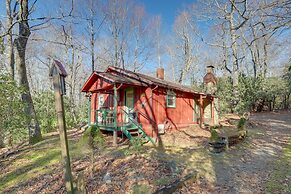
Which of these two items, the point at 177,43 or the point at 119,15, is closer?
the point at 119,15

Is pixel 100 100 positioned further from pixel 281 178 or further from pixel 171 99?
pixel 281 178

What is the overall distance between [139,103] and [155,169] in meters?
5.47

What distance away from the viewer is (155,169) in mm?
6430

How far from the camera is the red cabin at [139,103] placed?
10.6 metres

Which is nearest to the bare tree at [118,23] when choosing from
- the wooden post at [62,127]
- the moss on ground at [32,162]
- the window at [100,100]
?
the window at [100,100]

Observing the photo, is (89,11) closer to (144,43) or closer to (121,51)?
(121,51)

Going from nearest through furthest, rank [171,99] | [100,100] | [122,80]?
1. [122,80]
2. [171,99]
3. [100,100]

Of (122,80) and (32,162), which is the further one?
(122,80)

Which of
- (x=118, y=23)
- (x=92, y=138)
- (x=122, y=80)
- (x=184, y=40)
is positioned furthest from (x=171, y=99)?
(x=184, y=40)

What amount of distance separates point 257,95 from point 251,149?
1728 cm

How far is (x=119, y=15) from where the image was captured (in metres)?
23.6

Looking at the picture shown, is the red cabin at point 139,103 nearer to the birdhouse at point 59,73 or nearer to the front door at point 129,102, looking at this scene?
the front door at point 129,102

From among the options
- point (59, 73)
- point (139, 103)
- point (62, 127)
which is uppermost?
point (59, 73)

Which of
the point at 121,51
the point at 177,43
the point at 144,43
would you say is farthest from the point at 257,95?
the point at 121,51
